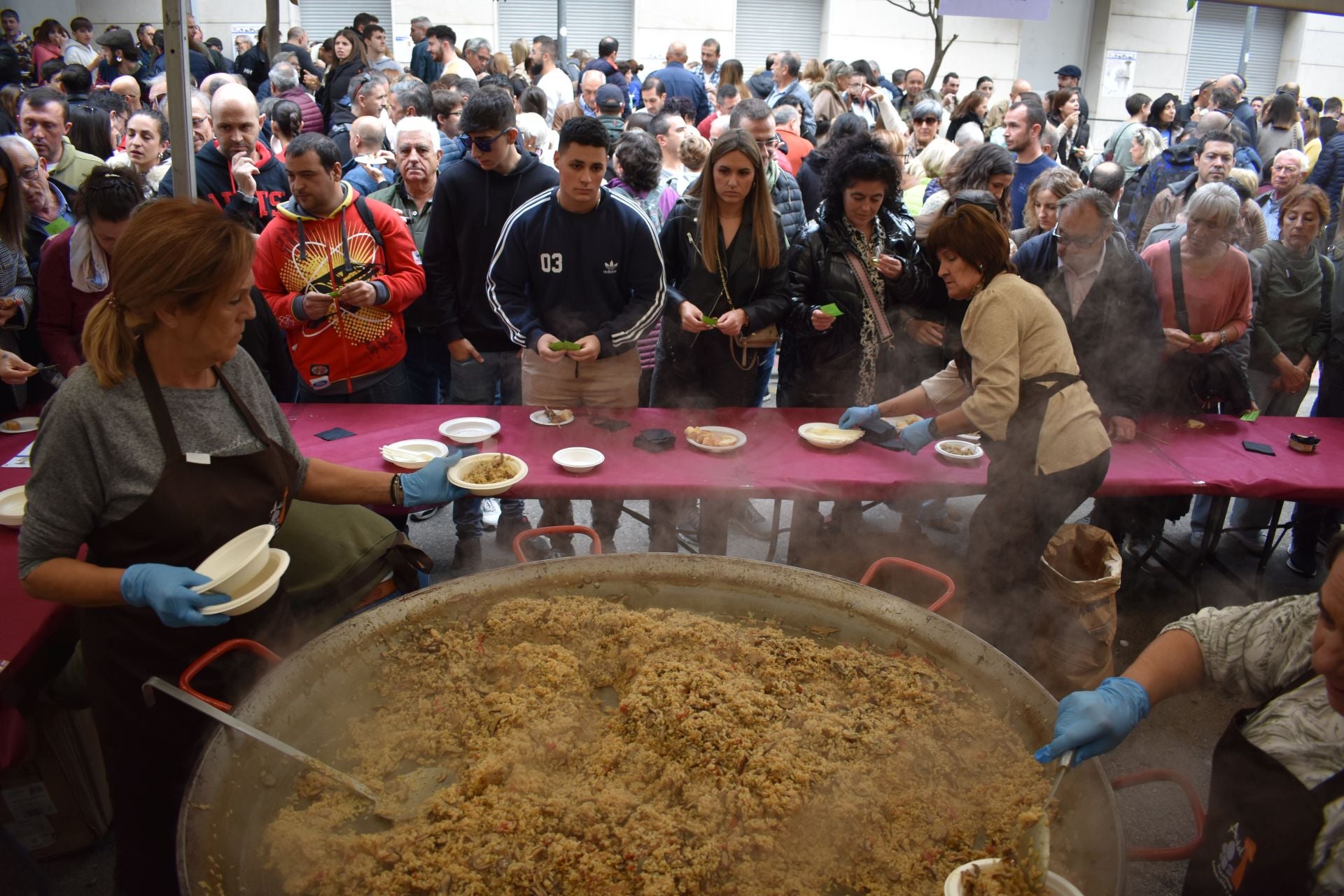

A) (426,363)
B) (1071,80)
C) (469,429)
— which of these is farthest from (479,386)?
(1071,80)

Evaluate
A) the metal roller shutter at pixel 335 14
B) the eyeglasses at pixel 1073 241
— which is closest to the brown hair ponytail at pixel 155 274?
the eyeglasses at pixel 1073 241

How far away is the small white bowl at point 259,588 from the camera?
70.1 inches

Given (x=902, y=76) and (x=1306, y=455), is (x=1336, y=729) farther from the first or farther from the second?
(x=902, y=76)

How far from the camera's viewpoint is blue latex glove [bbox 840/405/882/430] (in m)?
3.77

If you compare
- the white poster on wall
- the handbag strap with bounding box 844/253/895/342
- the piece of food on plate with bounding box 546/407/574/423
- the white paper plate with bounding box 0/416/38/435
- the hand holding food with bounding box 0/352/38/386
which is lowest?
the white paper plate with bounding box 0/416/38/435

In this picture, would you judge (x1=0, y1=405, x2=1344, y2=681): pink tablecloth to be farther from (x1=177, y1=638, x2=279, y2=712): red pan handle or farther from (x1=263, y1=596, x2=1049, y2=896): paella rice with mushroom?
(x1=177, y1=638, x2=279, y2=712): red pan handle

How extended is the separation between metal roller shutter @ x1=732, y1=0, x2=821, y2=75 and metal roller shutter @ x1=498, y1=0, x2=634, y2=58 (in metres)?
2.36

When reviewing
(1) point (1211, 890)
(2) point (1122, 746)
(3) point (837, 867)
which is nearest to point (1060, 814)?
(1) point (1211, 890)

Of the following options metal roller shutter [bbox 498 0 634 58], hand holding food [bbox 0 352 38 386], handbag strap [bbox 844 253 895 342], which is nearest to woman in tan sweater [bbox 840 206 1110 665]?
handbag strap [bbox 844 253 895 342]

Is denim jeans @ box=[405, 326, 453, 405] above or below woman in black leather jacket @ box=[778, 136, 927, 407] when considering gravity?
below

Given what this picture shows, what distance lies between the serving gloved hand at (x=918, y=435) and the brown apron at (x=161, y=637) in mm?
2407

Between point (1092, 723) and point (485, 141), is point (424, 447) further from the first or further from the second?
point (1092, 723)

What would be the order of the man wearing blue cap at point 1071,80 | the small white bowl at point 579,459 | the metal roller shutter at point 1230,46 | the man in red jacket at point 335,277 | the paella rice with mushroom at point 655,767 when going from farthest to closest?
the metal roller shutter at point 1230,46 → the man wearing blue cap at point 1071,80 → the man in red jacket at point 335,277 → the small white bowl at point 579,459 → the paella rice with mushroom at point 655,767

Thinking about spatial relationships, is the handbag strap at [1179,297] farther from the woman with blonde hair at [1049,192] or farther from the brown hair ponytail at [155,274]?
the brown hair ponytail at [155,274]
